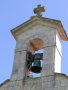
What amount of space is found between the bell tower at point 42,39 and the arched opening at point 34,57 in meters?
0.21

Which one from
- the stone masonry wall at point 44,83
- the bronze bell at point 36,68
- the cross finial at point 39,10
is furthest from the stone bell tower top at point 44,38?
the bronze bell at point 36,68

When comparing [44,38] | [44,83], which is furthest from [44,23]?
[44,83]

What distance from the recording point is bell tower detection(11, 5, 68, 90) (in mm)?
13500

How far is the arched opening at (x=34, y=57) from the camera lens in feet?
46.7

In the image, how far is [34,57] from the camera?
14.5 meters

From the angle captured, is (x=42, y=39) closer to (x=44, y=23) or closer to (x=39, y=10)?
(x=44, y=23)

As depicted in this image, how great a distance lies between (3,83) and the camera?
13773 millimetres

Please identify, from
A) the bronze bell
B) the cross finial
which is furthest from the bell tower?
the bronze bell

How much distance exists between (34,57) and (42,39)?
30.6 inches

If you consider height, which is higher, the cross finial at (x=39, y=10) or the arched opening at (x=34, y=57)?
the cross finial at (x=39, y=10)

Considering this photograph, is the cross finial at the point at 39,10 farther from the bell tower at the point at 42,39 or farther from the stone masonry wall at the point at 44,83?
the stone masonry wall at the point at 44,83

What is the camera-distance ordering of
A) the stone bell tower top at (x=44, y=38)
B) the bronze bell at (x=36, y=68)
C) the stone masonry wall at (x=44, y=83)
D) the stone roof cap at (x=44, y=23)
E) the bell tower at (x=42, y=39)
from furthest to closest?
the stone roof cap at (x=44, y=23) < the bronze bell at (x=36, y=68) < the stone bell tower top at (x=44, y=38) < the bell tower at (x=42, y=39) < the stone masonry wall at (x=44, y=83)

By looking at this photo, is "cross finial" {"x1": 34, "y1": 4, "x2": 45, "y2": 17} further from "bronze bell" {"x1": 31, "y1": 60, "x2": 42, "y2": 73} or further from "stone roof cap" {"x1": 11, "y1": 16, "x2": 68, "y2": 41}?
"bronze bell" {"x1": 31, "y1": 60, "x2": 42, "y2": 73}

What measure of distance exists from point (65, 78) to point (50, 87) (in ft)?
2.04
